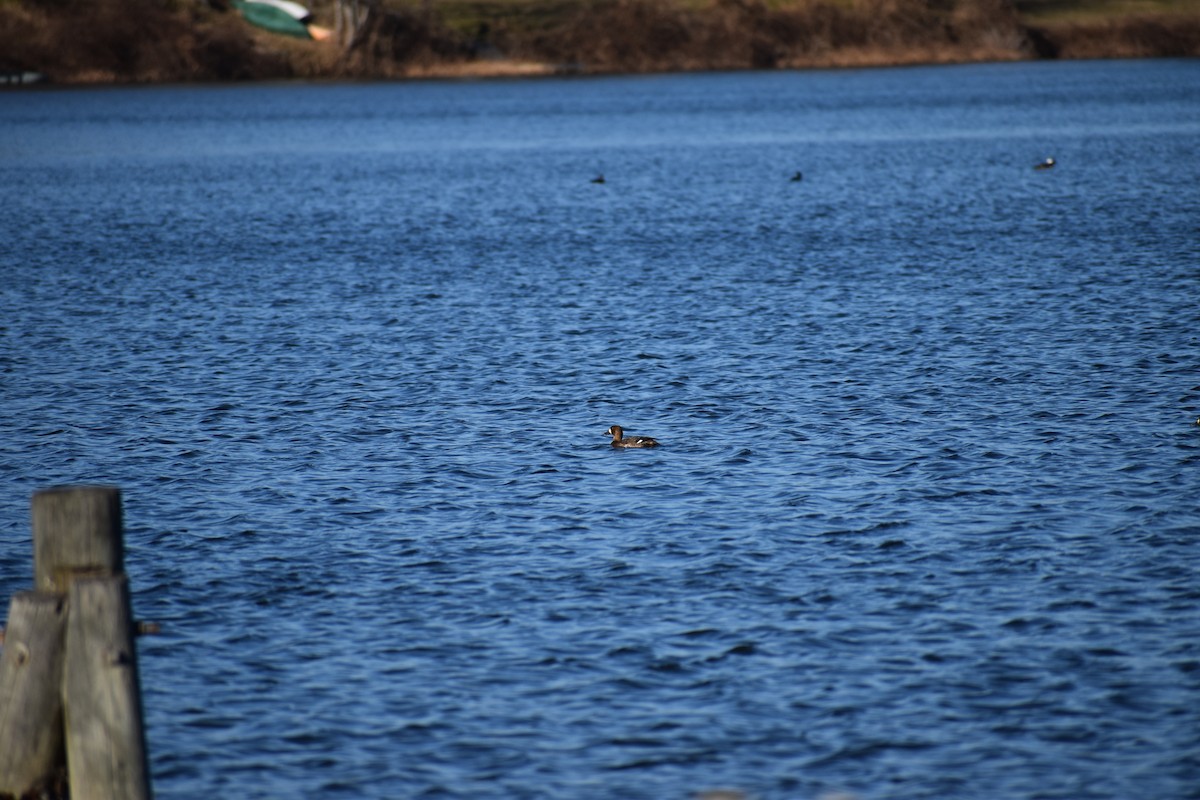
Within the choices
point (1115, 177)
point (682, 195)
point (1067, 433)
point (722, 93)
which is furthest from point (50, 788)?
point (722, 93)

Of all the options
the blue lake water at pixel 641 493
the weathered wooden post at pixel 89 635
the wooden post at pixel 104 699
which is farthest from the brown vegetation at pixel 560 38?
the wooden post at pixel 104 699

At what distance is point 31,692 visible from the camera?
997cm

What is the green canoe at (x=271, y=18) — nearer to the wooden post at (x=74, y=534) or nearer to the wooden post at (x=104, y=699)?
the wooden post at (x=74, y=534)

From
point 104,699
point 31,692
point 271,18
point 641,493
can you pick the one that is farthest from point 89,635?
point 271,18

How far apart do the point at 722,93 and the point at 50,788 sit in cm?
13111

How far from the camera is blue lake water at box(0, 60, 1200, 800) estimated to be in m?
12.3

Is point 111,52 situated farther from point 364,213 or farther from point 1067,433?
point 1067,433

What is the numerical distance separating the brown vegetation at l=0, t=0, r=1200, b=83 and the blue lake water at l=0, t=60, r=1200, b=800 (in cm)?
10347

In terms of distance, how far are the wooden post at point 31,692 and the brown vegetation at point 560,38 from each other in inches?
5667

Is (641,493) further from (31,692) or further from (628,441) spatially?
(31,692)

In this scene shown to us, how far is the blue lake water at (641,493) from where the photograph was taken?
12258 mm

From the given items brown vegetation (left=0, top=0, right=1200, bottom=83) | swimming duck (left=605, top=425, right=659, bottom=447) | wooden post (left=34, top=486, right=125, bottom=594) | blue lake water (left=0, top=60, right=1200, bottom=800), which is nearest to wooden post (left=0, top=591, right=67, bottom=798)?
wooden post (left=34, top=486, right=125, bottom=594)

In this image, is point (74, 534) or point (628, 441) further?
point (628, 441)

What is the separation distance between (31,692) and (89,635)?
0.72 meters
